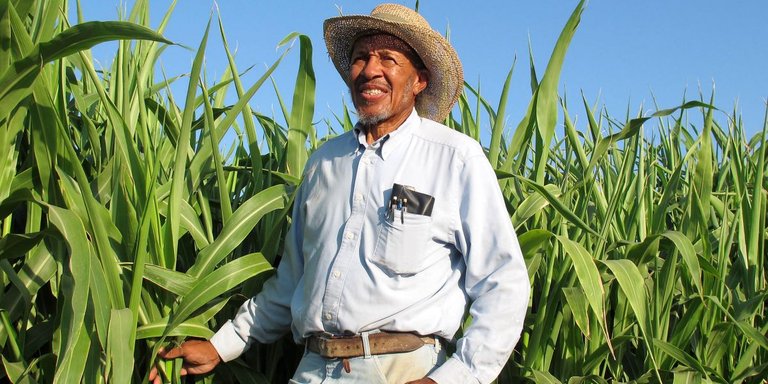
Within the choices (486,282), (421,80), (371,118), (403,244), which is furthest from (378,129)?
(486,282)

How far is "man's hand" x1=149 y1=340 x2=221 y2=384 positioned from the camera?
1.80 metres

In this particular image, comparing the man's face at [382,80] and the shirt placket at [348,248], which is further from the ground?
the man's face at [382,80]

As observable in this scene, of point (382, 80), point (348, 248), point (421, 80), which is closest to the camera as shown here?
point (348, 248)

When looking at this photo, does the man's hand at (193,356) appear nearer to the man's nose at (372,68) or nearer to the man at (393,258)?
the man at (393,258)

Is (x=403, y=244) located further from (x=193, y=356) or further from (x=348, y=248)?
(x=193, y=356)

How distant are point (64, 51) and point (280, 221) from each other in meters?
0.64

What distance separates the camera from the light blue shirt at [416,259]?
1.71 meters

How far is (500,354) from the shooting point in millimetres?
1698

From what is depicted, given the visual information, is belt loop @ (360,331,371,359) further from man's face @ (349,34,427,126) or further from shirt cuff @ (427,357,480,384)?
man's face @ (349,34,427,126)

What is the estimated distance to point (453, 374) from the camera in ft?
5.48

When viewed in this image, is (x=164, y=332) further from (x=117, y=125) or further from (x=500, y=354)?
(x=500, y=354)

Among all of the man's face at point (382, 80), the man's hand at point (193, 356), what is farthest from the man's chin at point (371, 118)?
the man's hand at point (193, 356)

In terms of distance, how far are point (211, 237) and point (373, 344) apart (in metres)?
0.47

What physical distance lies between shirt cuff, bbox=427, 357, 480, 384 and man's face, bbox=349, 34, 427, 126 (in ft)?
1.73
